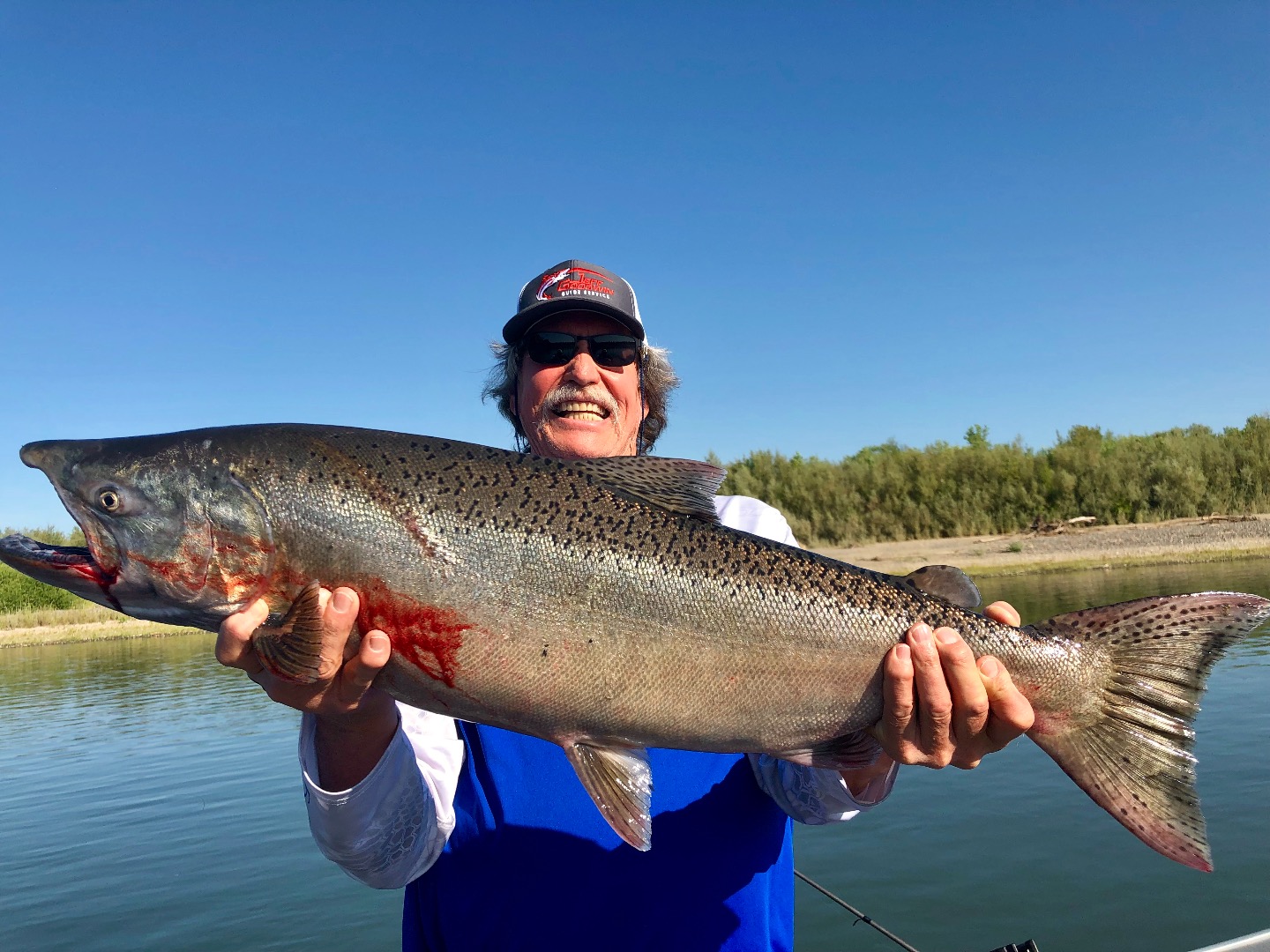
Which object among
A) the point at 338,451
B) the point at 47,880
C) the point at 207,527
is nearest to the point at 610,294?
the point at 338,451

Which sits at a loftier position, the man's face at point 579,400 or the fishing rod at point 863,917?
the man's face at point 579,400

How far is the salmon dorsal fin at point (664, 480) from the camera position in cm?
307

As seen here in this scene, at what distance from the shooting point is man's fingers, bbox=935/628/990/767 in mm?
2715

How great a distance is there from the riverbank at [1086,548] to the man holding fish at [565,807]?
2368cm

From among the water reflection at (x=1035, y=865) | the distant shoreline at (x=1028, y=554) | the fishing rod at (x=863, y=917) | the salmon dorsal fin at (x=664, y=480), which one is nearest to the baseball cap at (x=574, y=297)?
the salmon dorsal fin at (x=664, y=480)

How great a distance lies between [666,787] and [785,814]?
1.78ft

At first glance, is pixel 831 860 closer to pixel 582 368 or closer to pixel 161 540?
pixel 582 368

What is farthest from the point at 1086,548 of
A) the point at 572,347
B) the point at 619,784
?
the point at 619,784

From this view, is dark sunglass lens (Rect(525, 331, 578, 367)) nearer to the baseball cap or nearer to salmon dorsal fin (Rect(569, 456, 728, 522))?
the baseball cap

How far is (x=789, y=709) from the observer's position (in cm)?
274

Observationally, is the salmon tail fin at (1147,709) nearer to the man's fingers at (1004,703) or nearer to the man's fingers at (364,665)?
the man's fingers at (1004,703)

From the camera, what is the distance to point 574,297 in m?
4.23

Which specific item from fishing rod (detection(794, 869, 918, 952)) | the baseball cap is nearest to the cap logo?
the baseball cap

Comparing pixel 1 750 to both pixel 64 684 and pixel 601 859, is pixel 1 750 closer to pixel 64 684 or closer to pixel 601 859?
pixel 64 684
